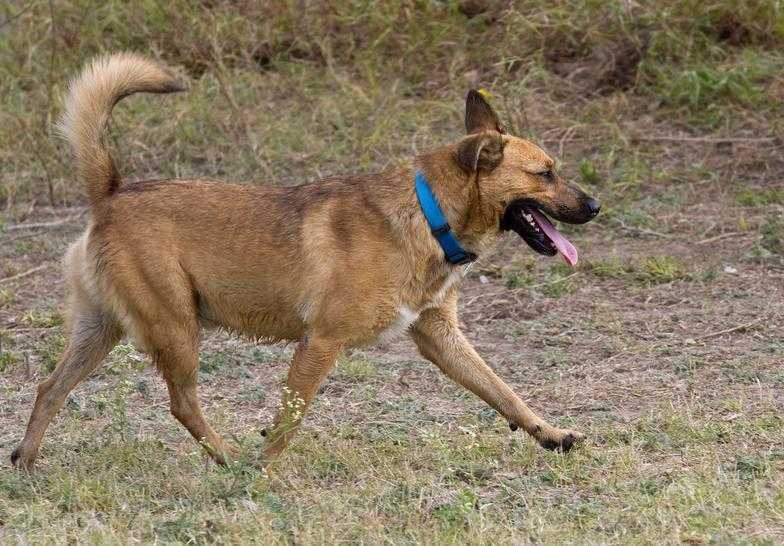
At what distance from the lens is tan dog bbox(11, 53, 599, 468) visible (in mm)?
5586

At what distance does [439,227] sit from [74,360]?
1.71 metres

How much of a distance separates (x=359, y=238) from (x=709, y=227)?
12.9ft

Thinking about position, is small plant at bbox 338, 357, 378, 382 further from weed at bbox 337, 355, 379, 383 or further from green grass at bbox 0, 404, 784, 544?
green grass at bbox 0, 404, 784, 544

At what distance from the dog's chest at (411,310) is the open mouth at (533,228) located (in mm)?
290

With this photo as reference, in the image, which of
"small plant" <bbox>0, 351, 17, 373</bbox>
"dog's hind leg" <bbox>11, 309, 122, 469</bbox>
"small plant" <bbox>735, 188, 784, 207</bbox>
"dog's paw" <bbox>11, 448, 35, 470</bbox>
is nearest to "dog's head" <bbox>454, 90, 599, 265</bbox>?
"dog's hind leg" <bbox>11, 309, 122, 469</bbox>

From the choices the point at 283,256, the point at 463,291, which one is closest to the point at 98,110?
the point at 283,256

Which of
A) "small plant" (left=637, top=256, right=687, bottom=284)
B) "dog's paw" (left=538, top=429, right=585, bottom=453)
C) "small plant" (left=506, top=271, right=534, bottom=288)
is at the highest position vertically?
"dog's paw" (left=538, top=429, right=585, bottom=453)

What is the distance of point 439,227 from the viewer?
567 centimetres

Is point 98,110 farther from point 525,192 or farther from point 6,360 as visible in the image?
point 6,360

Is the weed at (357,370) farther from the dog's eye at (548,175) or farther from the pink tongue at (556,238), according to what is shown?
the dog's eye at (548,175)

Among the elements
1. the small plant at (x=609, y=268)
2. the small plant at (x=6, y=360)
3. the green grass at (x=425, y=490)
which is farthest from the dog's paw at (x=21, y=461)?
the small plant at (x=609, y=268)

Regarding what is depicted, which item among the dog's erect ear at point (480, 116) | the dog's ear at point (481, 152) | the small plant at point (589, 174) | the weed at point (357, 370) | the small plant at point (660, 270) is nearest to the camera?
the dog's ear at point (481, 152)

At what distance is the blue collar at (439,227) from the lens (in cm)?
567

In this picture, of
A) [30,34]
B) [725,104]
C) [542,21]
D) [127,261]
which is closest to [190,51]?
[30,34]
